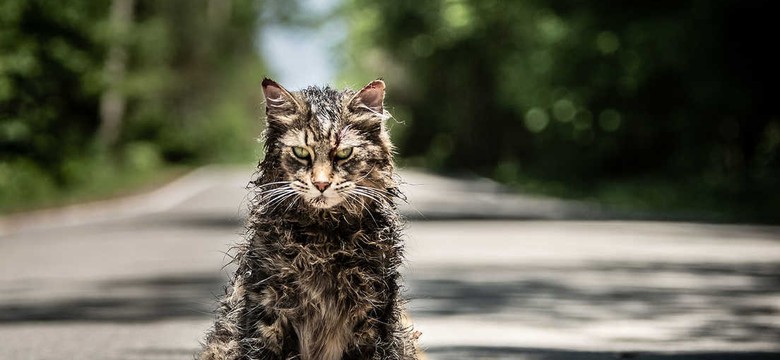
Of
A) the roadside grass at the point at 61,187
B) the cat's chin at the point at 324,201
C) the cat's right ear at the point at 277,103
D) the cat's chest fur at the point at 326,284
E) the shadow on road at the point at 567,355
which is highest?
the roadside grass at the point at 61,187

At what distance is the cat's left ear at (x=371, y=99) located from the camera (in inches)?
240

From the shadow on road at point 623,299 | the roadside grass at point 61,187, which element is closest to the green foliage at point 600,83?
the roadside grass at point 61,187

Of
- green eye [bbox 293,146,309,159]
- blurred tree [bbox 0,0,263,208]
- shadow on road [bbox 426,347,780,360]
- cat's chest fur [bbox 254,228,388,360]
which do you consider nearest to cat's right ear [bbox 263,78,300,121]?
green eye [bbox 293,146,309,159]

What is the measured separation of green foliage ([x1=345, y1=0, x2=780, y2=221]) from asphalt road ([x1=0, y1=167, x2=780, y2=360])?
506 centimetres

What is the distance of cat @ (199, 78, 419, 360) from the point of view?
6043 mm

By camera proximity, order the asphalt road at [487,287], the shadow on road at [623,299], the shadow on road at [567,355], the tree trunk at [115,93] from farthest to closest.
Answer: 1. the tree trunk at [115,93]
2. the shadow on road at [623,299]
3. the asphalt road at [487,287]
4. the shadow on road at [567,355]

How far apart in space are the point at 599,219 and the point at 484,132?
37.1m

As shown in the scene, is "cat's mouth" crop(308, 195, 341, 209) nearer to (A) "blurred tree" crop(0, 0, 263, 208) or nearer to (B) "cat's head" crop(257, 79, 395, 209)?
(B) "cat's head" crop(257, 79, 395, 209)

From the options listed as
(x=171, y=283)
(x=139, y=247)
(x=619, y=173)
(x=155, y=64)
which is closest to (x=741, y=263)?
(x=171, y=283)

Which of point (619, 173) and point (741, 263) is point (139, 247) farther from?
point (619, 173)

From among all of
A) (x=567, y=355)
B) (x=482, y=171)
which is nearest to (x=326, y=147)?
(x=567, y=355)

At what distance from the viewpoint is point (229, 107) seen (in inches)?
3743

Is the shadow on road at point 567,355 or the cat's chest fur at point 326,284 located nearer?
the cat's chest fur at point 326,284

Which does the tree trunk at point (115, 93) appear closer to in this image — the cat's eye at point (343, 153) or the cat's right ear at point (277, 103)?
the cat's right ear at point (277, 103)
